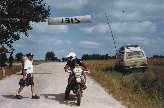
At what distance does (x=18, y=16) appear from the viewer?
40656 millimetres

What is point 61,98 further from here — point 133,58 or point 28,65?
point 133,58

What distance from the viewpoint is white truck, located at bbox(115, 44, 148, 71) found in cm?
3566

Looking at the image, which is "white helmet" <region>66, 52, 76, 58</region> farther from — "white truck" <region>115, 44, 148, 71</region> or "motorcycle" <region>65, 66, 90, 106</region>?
"white truck" <region>115, 44, 148, 71</region>

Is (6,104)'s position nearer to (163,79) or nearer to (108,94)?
(108,94)

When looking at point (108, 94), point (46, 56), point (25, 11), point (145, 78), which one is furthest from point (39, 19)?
point (46, 56)

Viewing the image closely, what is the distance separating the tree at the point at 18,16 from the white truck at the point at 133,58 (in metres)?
8.67

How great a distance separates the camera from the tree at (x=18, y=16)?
40531 mm

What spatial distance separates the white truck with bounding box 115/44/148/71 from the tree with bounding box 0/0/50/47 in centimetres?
867

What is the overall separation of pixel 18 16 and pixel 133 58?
11478 mm

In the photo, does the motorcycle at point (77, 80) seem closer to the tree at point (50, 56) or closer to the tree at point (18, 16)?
the tree at point (18, 16)

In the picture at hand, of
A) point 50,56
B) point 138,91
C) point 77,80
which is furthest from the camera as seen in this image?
point 50,56

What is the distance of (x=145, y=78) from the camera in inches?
1209

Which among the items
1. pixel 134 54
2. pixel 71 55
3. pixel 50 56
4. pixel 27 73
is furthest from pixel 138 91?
pixel 50 56

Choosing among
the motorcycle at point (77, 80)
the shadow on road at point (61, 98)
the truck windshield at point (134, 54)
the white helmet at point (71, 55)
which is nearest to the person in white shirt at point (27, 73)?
the shadow on road at point (61, 98)
